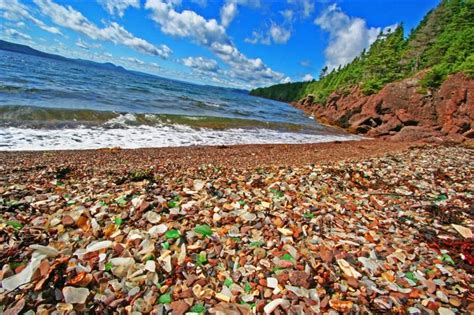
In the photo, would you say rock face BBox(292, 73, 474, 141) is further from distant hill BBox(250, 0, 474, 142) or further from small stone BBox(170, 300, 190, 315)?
small stone BBox(170, 300, 190, 315)

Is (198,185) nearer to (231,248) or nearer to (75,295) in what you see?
(231,248)

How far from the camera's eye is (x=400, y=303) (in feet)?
8.04

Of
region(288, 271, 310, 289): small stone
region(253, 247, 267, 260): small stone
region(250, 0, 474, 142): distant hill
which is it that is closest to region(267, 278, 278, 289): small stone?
region(288, 271, 310, 289): small stone

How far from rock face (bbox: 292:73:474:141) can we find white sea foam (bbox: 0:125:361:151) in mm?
16558

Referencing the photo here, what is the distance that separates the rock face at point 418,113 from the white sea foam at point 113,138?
16.6 m

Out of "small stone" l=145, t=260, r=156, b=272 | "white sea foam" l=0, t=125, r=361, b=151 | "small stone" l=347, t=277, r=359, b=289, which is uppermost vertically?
"small stone" l=347, t=277, r=359, b=289

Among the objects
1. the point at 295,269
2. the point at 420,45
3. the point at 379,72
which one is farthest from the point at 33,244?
the point at 420,45

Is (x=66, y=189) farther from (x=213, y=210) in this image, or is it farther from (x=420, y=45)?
(x=420, y=45)

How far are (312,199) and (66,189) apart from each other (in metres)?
5.02

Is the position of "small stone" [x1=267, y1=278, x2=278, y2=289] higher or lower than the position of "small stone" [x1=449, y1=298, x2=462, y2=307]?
lower

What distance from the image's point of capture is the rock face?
22.2 meters

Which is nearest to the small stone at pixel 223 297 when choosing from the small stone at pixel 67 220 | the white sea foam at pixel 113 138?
the small stone at pixel 67 220

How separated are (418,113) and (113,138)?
96.0ft

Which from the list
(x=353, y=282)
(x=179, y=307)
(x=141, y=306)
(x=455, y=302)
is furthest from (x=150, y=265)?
(x=455, y=302)
